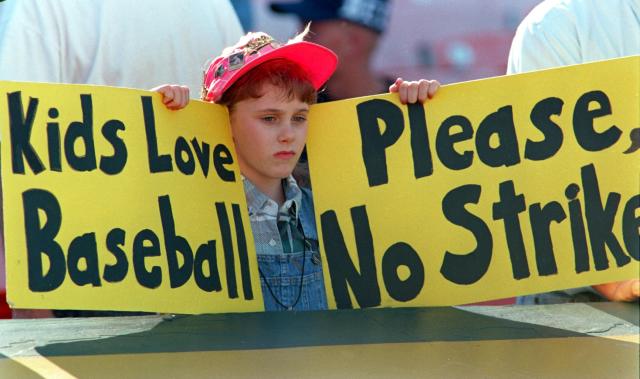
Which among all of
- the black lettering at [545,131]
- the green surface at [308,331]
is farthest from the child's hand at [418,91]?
the green surface at [308,331]

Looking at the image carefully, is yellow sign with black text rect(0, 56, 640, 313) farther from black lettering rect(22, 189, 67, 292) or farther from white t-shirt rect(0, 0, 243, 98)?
white t-shirt rect(0, 0, 243, 98)

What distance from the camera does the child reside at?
266cm

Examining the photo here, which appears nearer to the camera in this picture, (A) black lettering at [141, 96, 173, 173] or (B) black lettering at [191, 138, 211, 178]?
(A) black lettering at [141, 96, 173, 173]

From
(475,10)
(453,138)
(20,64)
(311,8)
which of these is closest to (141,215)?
(20,64)

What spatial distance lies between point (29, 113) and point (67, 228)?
0.25 m

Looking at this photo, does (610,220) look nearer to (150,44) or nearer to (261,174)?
(261,174)

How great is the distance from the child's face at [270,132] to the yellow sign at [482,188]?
7 cm

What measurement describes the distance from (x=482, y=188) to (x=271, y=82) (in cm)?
57

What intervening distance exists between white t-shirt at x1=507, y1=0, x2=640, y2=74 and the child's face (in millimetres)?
659

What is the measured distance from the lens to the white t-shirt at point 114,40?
9.05 ft

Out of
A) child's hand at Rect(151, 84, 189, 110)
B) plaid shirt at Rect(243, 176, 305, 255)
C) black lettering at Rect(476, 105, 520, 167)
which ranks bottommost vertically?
plaid shirt at Rect(243, 176, 305, 255)

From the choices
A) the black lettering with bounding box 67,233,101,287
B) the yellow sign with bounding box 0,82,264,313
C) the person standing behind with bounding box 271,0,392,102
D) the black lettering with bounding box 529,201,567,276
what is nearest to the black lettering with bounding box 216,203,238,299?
the yellow sign with bounding box 0,82,264,313

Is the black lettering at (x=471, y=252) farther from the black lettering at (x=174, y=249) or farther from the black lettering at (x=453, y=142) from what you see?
the black lettering at (x=174, y=249)

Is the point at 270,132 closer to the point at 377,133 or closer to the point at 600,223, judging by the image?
the point at 377,133
